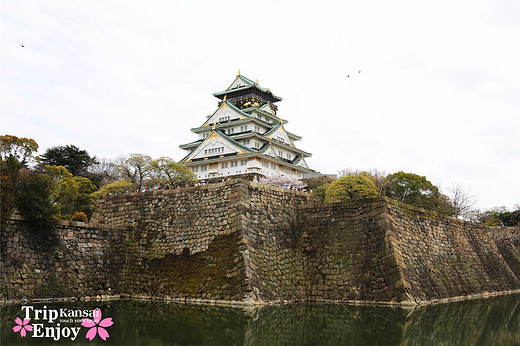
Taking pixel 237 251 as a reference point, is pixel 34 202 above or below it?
above

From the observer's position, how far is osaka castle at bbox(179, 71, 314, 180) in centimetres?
4653

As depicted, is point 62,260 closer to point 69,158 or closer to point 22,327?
point 22,327

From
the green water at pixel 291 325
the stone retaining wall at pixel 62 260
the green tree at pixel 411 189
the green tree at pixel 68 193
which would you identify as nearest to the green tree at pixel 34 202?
the stone retaining wall at pixel 62 260

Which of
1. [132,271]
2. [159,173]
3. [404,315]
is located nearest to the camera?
[404,315]

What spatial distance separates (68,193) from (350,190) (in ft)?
55.0

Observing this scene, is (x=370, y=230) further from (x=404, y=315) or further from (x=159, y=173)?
(x=159, y=173)

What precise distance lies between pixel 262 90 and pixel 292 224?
38.3 metres

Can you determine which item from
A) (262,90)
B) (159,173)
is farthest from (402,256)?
(262,90)

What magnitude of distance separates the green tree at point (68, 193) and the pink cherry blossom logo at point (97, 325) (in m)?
18.7

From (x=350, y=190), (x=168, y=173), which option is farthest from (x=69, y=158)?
(x=350, y=190)

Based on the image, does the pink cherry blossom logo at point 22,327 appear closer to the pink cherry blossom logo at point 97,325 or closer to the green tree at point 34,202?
the pink cherry blossom logo at point 97,325

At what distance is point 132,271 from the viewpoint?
16812 millimetres

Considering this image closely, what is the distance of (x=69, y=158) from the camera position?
4325 centimetres

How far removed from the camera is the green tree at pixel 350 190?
27.3 metres
